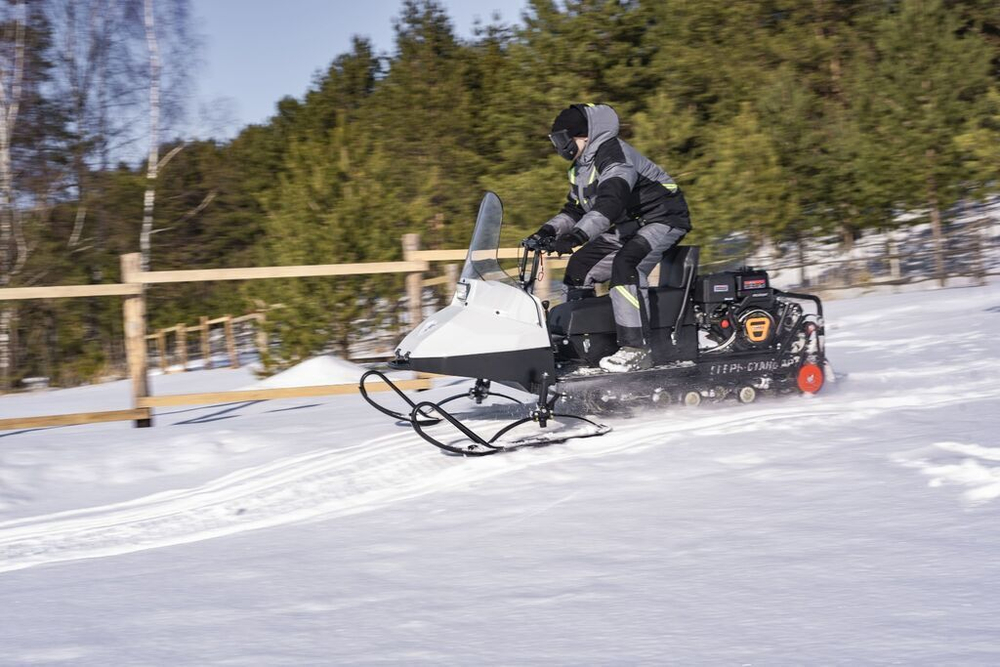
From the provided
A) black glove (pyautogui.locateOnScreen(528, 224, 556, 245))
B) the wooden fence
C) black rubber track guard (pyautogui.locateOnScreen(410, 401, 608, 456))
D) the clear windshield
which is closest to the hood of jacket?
black glove (pyautogui.locateOnScreen(528, 224, 556, 245))

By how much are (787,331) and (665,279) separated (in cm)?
95

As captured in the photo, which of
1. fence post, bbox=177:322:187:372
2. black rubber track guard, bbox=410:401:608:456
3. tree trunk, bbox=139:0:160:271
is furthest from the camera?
fence post, bbox=177:322:187:372

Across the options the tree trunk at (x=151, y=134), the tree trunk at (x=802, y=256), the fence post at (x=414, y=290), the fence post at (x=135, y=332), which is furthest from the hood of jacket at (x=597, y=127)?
the tree trunk at (x=802, y=256)

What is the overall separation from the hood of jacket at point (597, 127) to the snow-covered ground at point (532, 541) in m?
1.67

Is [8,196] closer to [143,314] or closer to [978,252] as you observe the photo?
[143,314]

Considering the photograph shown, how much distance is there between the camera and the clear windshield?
18.6ft

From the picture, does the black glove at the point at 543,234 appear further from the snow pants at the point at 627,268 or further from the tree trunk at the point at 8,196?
the tree trunk at the point at 8,196

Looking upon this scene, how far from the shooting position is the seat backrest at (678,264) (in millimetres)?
6176

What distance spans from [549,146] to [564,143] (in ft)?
54.1

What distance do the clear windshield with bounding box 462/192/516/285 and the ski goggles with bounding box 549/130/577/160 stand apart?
0.50 meters

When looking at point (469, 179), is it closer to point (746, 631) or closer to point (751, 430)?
point (751, 430)

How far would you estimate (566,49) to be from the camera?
2112cm

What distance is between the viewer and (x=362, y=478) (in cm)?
502

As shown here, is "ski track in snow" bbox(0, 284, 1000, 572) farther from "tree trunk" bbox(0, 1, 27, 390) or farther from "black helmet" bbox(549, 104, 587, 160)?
"tree trunk" bbox(0, 1, 27, 390)
